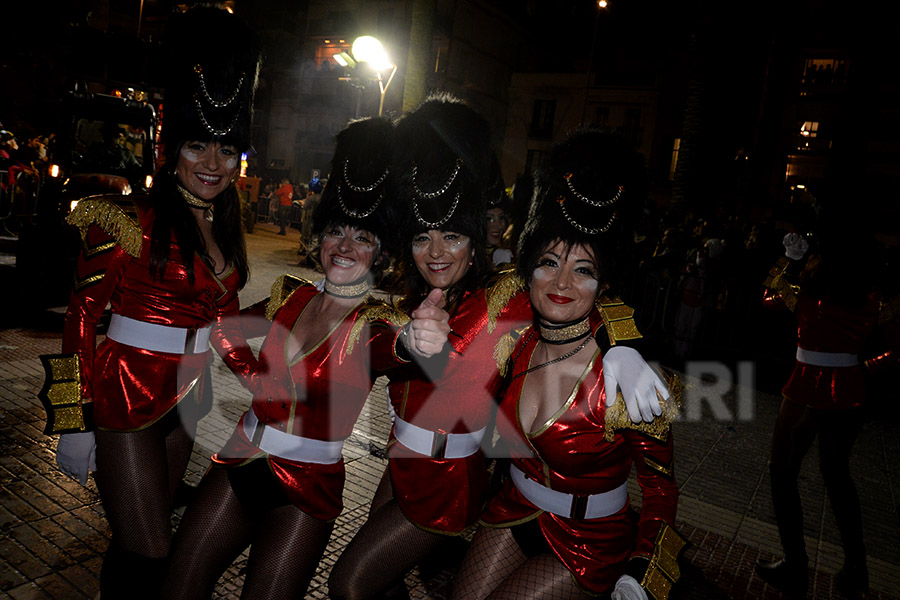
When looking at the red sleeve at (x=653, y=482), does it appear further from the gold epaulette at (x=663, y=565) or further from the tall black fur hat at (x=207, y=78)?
the tall black fur hat at (x=207, y=78)

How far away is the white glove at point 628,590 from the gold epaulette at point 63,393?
84.4 inches

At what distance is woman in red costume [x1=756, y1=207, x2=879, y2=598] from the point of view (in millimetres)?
3727

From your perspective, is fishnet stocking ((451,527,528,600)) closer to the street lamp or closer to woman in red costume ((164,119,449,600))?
woman in red costume ((164,119,449,600))

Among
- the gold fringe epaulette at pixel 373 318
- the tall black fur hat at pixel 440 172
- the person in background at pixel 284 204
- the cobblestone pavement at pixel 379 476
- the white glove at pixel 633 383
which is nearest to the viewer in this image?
the white glove at pixel 633 383

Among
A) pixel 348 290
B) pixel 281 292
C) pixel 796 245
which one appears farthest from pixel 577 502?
pixel 796 245

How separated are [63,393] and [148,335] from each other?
378 mm

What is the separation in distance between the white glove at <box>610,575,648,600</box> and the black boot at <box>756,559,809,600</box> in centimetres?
235

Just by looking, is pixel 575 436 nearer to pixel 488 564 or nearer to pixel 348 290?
pixel 488 564

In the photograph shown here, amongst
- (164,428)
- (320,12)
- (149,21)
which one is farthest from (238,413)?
(320,12)

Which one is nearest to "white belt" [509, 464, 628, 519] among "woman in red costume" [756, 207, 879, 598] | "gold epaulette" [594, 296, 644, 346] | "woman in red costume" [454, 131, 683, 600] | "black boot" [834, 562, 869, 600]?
"woman in red costume" [454, 131, 683, 600]

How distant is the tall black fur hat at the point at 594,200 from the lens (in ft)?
7.54

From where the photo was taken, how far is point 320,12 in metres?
37.3

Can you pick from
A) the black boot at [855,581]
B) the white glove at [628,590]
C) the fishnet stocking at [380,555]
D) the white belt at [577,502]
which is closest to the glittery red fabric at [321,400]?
the fishnet stocking at [380,555]

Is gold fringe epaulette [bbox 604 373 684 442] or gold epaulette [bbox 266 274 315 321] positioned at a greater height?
gold epaulette [bbox 266 274 315 321]
